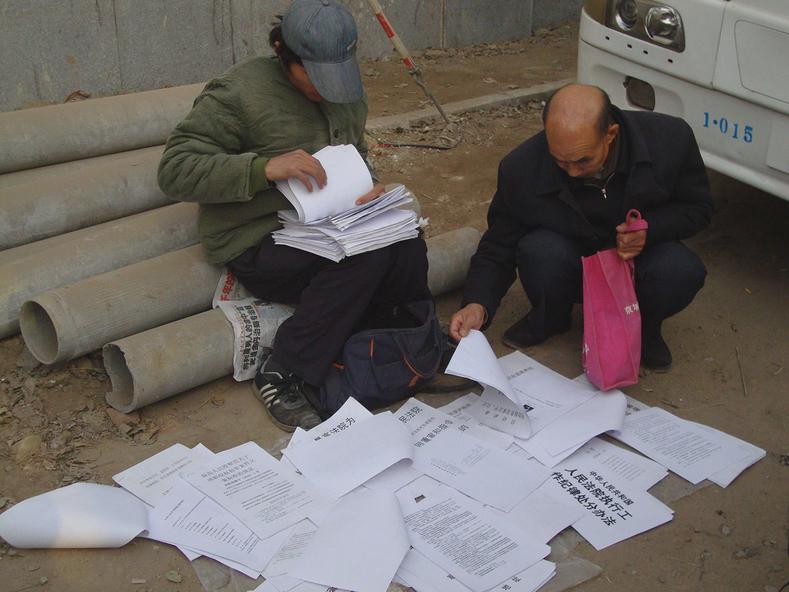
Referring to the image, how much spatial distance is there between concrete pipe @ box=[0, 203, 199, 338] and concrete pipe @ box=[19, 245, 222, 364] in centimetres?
11

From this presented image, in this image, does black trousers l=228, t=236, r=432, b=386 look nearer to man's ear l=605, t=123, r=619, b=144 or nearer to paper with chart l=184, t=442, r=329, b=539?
paper with chart l=184, t=442, r=329, b=539

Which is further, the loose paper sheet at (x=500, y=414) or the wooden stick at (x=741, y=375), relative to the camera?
the wooden stick at (x=741, y=375)

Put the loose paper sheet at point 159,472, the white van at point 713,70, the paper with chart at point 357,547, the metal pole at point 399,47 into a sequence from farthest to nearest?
the metal pole at point 399,47, the white van at point 713,70, the loose paper sheet at point 159,472, the paper with chart at point 357,547

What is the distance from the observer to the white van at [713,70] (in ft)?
11.9

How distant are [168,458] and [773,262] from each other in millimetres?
2949

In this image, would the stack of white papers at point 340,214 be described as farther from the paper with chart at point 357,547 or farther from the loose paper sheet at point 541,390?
the paper with chart at point 357,547

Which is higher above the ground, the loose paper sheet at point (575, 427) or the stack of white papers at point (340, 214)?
the stack of white papers at point (340, 214)

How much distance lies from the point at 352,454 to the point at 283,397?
0.42 meters

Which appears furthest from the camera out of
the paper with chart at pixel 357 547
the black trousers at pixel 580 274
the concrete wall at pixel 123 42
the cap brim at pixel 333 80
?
the concrete wall at pixel 123 42

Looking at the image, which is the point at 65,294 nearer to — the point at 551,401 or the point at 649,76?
the point at 551,401

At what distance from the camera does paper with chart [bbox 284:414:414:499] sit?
2.92 meters

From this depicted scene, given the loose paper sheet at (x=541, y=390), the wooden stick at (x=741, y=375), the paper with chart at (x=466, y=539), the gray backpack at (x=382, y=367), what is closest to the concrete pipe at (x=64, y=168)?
the gray backpack at (x=382, y=367)

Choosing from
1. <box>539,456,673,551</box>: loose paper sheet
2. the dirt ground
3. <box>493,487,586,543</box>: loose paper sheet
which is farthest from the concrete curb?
<box>493,487,586,543</box>: loose paper sheet

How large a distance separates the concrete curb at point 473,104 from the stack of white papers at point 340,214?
8.65 feet
